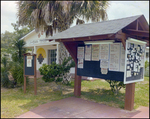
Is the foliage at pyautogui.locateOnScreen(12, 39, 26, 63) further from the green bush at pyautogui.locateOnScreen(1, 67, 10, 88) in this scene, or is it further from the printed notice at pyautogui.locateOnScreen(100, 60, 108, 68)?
the printed notice at pyautogui.locateOnScreen(100, 60, 108, 68)

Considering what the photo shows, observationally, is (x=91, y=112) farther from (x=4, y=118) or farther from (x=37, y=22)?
(x=37, y=22)

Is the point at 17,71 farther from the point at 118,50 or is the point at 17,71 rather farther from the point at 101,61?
the point at 118,50

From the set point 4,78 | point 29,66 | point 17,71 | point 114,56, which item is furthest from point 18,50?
point 114,56

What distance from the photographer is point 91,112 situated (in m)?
4.72

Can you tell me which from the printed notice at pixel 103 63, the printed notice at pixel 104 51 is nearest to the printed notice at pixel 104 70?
the printed notice at pixel 103 63

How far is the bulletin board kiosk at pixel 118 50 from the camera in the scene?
4.46 m

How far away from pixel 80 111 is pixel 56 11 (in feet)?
19.2

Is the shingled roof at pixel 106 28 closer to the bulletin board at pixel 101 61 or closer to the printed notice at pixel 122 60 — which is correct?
the bulletin board at pixel 101 61

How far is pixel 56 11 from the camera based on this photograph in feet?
A: 27.8

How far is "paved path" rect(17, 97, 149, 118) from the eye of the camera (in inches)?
175

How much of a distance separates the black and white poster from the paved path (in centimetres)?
102

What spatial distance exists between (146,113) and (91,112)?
1731mm

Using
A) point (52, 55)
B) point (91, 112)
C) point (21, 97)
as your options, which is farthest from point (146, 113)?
point (52, 55)

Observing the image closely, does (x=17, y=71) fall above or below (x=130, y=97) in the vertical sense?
above
